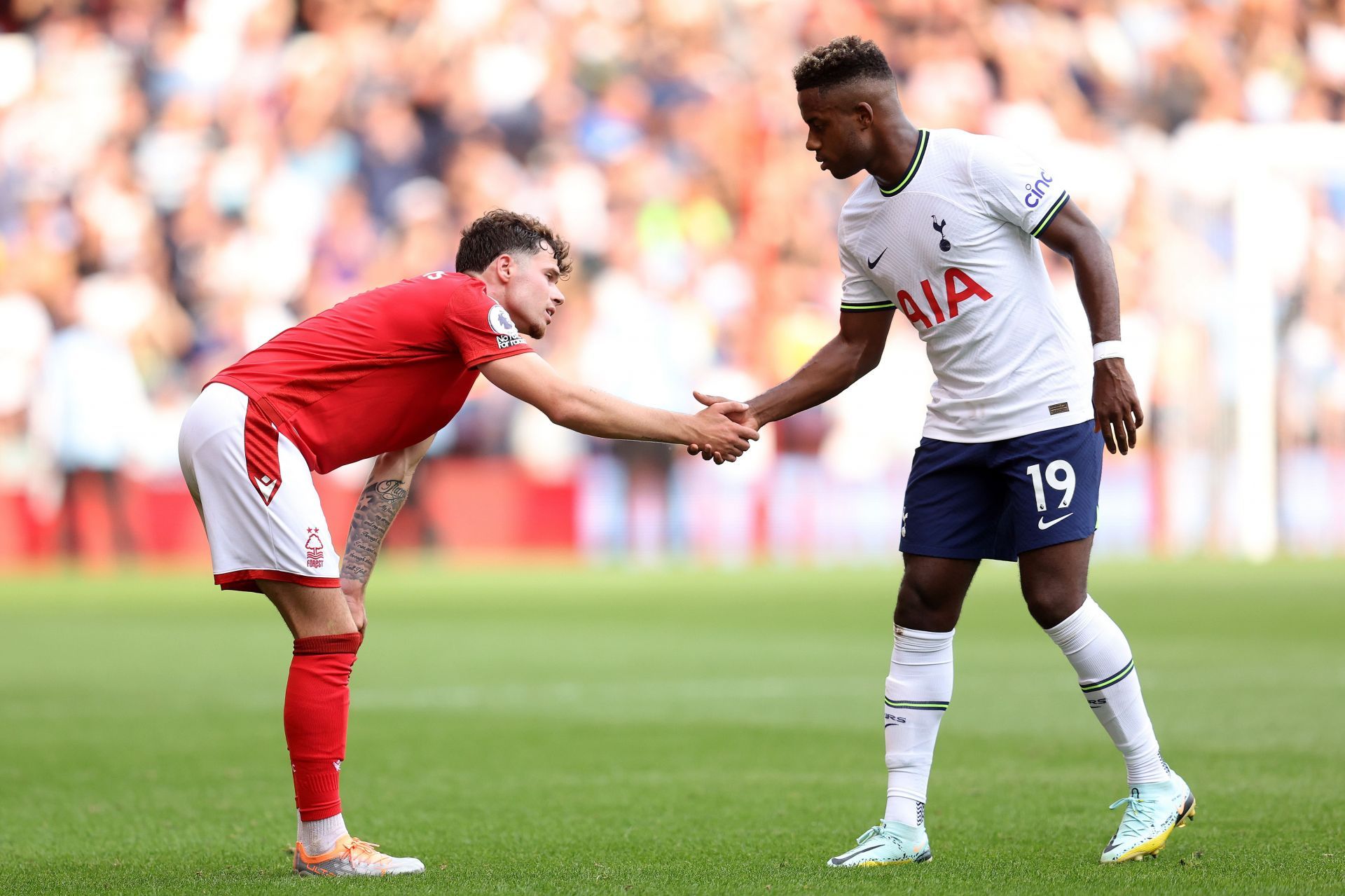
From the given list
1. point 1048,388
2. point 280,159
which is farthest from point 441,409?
point 280,159

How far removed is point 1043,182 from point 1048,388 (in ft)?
1.86

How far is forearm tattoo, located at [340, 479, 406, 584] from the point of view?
5.28 m

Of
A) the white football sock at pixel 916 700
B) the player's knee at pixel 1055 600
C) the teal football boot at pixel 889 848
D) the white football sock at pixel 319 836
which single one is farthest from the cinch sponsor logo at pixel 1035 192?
the white football sock at pixel 319 836

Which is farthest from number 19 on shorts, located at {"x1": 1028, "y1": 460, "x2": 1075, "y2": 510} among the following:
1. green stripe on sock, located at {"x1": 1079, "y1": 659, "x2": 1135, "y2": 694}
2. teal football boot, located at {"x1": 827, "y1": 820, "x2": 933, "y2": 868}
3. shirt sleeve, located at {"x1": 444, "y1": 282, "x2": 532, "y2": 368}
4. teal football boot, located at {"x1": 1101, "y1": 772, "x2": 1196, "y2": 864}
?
shirt sleeve, located at {"x1": 444, "y1": 282, "x2": 532, "y2": 368}

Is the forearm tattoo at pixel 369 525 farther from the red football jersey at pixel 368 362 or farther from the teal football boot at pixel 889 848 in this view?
the teal football boot at pixel 889 848

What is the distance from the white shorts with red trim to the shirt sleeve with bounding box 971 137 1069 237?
202cm

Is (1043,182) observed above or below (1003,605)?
above

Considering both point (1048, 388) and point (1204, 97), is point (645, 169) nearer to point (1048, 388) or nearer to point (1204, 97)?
point (1204, 97)

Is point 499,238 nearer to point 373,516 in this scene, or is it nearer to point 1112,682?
point 373,516

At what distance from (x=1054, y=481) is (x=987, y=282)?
59 cm

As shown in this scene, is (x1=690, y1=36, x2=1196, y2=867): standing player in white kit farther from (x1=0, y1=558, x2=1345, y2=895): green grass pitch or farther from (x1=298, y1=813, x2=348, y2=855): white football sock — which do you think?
(x1=298, y1=813, x2=348, y2=855): white football sock

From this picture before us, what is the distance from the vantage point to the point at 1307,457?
2325 cm

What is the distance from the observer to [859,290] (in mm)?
5391

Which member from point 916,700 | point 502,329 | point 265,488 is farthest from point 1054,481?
point 265,488
